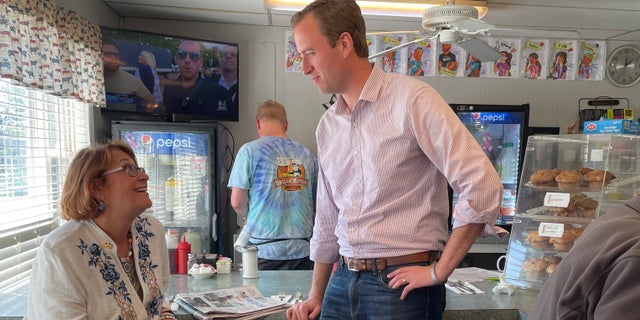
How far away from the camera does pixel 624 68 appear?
4.64 m

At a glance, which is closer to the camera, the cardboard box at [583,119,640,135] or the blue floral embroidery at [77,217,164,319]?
the blue floral embroidery at [77,217,164,319]

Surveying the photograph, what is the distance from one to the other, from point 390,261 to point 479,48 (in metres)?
2.09

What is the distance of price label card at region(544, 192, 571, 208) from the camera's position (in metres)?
2.03

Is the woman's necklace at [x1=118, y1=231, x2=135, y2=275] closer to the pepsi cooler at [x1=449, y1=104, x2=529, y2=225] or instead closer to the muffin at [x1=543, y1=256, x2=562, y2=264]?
the muffin at [x1=543, y1=256, x2=562, y2=264]

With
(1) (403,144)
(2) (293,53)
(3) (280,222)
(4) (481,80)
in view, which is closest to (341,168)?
(1) (403,144)

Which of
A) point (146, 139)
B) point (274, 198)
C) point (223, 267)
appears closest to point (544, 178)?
point (274, 198)

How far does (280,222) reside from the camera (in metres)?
2.82

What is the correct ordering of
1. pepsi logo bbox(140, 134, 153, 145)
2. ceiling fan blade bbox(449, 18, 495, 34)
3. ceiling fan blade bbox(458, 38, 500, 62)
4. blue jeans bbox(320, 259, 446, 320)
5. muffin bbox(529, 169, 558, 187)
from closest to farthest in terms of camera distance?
blue jeans bbox(320, 259, 446, 320) → muffin bbox(529, 169, 558, 187) → ceiling fan blade bbox(449, 18, 495, 34) → ceiling fan blade bbox(458, 38, 500, 62) → pepsi logo bbox(140, 134, 153, 145)

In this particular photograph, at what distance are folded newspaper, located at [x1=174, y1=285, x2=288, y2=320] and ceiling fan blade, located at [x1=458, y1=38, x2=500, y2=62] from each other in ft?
6.20

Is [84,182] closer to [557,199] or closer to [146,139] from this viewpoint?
[557,199]

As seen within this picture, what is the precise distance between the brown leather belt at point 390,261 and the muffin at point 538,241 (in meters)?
1.04

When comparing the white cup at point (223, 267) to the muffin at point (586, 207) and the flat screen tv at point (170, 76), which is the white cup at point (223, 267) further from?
the flat screen tv at point (170, 76)

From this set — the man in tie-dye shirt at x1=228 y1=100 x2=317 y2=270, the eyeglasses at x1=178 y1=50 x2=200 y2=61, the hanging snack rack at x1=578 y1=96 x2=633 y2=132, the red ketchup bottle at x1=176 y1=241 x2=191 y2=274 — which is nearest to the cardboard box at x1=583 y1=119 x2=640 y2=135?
the hanging snack rack at x1=578 y1=96 x2=633 y2=132

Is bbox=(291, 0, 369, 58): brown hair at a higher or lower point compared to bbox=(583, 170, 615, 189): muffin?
higher
